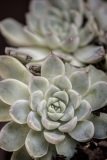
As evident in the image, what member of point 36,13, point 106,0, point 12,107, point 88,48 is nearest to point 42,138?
point 12,107

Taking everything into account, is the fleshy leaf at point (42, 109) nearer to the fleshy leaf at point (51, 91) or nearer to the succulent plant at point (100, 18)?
the fleshy leaf at point (51, 91)

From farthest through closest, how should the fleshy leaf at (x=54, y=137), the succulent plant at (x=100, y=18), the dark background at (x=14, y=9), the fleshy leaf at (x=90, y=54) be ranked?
1. the dark background at (x=14, y=9)
2. the succulent plant at (x=100, y=18)
3. the fleshy leaf at (x=90, y=54)
4. the fleshy leaf at (x=54, y=137)

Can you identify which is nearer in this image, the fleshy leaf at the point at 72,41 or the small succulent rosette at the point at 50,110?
the small succulent rosette at the point at 50,110

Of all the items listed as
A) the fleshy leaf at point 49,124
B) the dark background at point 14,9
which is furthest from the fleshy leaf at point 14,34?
the fleshy leaf at point 49,124

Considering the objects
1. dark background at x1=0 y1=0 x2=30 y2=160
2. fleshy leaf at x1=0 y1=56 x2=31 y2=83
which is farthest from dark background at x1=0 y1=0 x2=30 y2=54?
fleshy leaf at x1=0 y1=56 x2=31 y2=83

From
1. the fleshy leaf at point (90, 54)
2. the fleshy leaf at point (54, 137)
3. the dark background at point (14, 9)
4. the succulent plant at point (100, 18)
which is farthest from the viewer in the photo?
the dark background at point (14, 9)

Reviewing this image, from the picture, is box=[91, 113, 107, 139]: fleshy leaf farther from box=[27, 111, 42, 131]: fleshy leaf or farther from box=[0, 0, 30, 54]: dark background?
box=[0, 0, 30, 54]: dark background

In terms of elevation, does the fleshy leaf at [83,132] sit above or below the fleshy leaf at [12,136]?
above
